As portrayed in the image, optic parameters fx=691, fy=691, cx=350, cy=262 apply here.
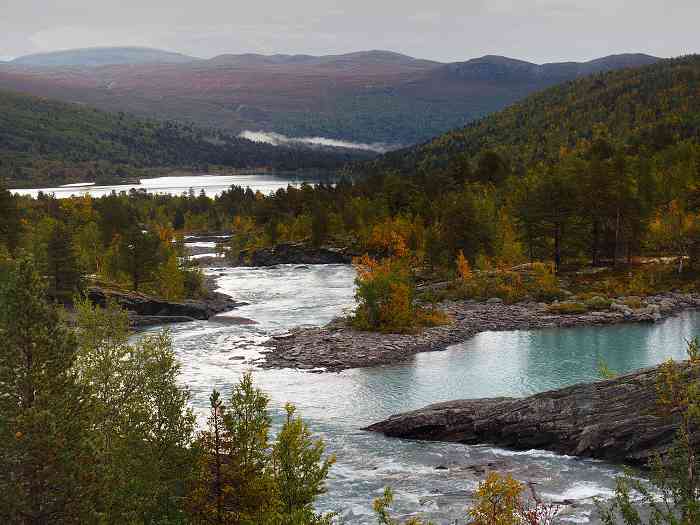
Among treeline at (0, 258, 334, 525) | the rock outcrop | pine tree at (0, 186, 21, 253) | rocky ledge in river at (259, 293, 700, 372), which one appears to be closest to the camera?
treeline at (0, 258, 334, 525)

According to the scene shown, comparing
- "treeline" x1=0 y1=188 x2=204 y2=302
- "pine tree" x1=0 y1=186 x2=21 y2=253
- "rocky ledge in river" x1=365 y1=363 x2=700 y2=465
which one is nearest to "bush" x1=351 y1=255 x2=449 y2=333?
"rocky ledge in river" x1=365 y1=363 x2=700 y2=465

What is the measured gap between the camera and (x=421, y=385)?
192 ft

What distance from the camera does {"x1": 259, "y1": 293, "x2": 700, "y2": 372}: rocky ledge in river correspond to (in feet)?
216

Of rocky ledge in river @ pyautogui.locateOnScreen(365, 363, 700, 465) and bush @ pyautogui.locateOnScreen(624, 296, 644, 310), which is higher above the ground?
bush @ pyautogui.locateOnScreen(624, 296, 644, 310)

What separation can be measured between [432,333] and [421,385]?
661 inches

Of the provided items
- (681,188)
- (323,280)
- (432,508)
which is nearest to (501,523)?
(432,508)

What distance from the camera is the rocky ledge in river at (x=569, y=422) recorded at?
40.4 metres

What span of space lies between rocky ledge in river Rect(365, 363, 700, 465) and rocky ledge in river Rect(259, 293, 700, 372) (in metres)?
17.4

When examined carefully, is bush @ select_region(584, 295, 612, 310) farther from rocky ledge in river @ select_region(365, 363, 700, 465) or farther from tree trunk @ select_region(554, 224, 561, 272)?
rocky ledge in river @ select_region(365, 363, 700, 465)

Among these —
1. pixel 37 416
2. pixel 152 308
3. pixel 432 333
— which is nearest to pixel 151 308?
pixel 152 308

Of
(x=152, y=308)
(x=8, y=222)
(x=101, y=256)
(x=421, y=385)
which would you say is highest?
(x=8, y=222)

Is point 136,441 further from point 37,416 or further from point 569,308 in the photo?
point 569,308

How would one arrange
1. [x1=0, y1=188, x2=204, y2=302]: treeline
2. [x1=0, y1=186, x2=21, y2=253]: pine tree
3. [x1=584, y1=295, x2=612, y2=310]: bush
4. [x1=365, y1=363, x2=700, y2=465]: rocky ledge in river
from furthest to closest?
[x1=0, y1=186, x2=21, y2=253]: pine tree, [x1=0, y1=188, x2=204, y2=302]: treeline, [x1=584, y1=295, x2=612, y2=310]: bush, [x1=365, y1=363, x2=700, y2=465]: rocky ledge in river

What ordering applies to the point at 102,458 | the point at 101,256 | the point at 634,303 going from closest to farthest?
the point at 102,458 → the point at 634,303 → the point at 101,256
